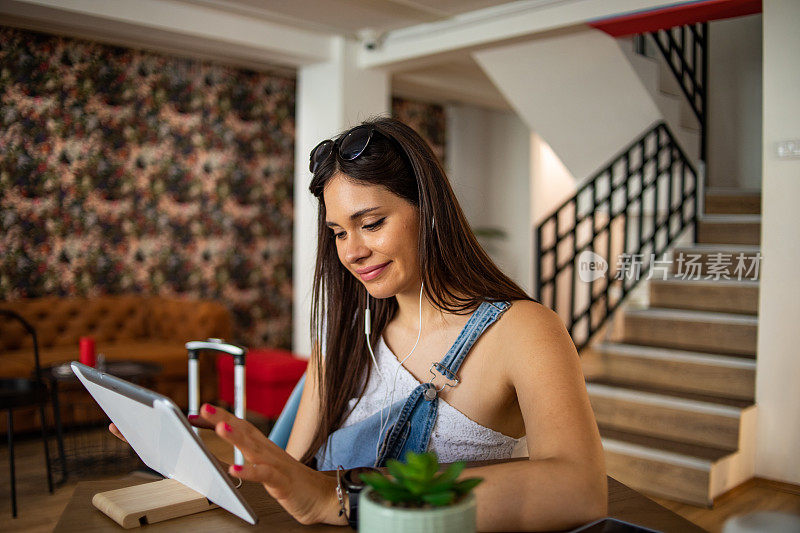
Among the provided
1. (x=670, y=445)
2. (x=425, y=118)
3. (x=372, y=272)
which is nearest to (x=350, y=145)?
(x=372, y=272)

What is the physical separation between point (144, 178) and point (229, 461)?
3.12m

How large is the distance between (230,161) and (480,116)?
10.4 ft

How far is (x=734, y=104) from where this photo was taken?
603 centimetres

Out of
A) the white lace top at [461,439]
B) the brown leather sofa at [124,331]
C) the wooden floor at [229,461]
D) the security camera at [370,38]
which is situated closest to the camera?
the white lace top at [461,439]

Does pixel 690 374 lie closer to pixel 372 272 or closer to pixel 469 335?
pixel 469 335

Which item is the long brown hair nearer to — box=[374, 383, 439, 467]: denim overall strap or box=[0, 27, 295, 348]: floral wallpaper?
box=[374, 383, 439, 467]: denim overall strap

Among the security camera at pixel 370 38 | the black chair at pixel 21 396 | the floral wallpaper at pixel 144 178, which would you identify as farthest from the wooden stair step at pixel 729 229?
the black chair at pixel 21 396

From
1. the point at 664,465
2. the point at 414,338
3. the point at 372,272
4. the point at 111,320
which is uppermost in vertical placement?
the point at 372,272

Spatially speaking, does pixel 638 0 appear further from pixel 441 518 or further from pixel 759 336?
pixel 441 518

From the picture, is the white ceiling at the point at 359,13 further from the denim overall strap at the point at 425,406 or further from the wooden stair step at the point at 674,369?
the denim overall strap at the point at 425,406

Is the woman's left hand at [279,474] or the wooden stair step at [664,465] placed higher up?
the woman's left hand at [279,474]

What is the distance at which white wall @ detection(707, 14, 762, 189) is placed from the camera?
5.78 meters

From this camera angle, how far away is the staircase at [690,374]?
3.54 m

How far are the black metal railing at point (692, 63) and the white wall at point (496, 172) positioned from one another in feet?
7.16
